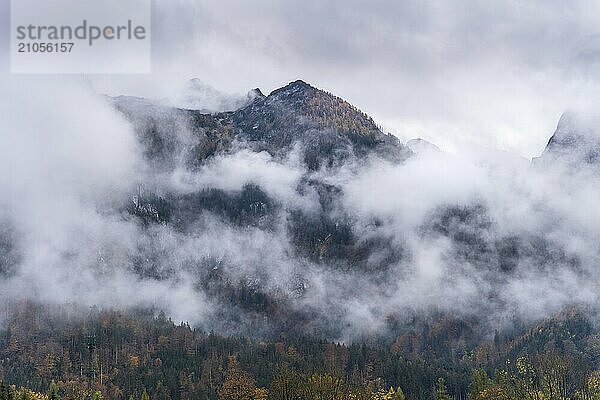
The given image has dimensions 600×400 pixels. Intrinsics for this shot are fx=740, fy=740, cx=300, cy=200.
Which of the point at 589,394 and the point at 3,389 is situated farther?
the point at 589,394

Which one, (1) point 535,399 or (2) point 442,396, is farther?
(2) point 442,396

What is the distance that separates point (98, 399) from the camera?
177500 mm

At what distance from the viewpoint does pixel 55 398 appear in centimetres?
16338

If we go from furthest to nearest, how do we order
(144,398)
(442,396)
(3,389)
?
(442,396) < (144,398) < (3,389)

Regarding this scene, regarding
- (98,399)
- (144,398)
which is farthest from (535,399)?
(98,399)

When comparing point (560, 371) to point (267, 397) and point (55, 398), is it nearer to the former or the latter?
point (267, 397)

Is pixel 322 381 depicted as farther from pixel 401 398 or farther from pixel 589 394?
pixel 589 394

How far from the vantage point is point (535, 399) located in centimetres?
16288

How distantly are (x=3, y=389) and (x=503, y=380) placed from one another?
12537 centimetres

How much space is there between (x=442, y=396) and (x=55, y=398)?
97.2 metres

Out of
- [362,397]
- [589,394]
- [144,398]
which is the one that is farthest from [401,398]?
[144,398]

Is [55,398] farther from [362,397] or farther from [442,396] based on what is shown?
[442,396]

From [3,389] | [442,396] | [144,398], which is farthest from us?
[442,396]

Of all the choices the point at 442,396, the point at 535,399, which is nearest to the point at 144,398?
the point at 442,396
